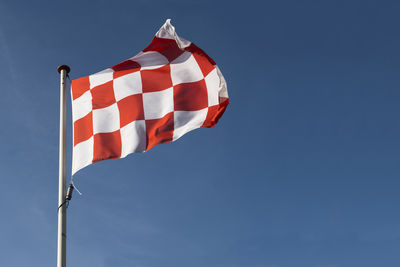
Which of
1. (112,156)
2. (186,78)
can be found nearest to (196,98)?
(186,78)

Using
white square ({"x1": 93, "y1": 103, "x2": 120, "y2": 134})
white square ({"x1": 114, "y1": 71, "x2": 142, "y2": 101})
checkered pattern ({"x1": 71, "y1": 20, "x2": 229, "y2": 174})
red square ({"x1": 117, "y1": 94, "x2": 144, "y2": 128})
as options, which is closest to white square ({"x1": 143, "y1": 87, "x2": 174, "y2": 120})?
checkered pattern ({"x1": 71, "y1": 20, "x2": 229, "y2": 174})

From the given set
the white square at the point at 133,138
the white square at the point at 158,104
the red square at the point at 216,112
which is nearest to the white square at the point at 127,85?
the white square at the point at 158,104

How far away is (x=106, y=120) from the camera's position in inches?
476

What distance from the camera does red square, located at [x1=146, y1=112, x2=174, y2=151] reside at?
12048mm

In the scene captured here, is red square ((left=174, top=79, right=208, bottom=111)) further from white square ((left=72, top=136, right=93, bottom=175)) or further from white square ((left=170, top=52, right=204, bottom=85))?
white square ((left=72, top=136, right=93, bottom=175))

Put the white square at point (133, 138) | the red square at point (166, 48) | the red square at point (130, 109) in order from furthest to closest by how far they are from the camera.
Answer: the red square at point (166, 48), the red square at point (130, 109), the white square at point (133, 138)

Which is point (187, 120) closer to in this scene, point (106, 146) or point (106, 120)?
point (106, 120)

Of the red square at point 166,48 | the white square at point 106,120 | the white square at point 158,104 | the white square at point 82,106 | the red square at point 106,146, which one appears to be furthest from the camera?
the red square at point 166,48

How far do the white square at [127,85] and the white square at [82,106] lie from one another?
0.73 m

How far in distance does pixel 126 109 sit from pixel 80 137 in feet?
4.84

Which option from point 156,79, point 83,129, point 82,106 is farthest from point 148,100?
point 83,129

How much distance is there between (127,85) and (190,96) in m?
1.71

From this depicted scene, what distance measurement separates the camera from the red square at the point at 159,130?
12048 millimetres

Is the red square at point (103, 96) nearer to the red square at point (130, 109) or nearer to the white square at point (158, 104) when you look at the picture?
the red square at point (130, 109)
